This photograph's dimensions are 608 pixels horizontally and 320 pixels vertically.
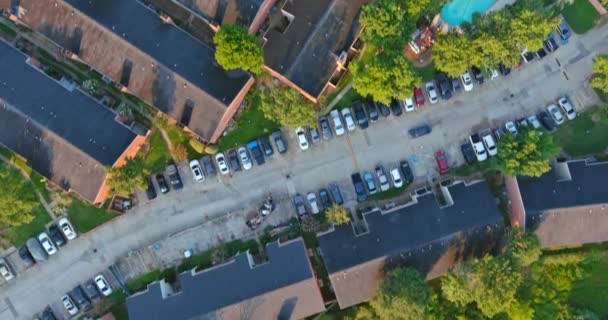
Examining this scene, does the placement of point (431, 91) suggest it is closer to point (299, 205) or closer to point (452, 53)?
point (452, 53)

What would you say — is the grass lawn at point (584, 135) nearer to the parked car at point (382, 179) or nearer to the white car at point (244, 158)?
the parked car at point (382, 179)

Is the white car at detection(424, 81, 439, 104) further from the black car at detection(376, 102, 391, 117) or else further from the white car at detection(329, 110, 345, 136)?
the white car at detection(329, 110, 345, 136)

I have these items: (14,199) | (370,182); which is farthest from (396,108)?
(14,199)

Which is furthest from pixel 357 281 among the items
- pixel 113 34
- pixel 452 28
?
pixel 113 34

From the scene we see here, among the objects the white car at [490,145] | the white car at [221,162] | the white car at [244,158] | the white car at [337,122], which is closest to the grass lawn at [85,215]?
the white car at [221,162]

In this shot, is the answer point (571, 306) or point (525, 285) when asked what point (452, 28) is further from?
point (571, 306)
